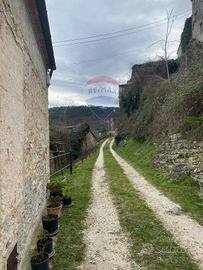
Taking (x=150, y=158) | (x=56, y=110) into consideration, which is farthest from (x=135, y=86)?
(x=150, y=158)

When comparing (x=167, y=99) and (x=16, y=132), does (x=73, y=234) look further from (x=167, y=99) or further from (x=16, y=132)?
(x=167, y=99)

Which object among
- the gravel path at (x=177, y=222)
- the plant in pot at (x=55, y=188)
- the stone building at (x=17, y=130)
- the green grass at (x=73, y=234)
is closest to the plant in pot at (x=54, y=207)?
the green grass at (x=73, y=234)

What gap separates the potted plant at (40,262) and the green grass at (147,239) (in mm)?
1380

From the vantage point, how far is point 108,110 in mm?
62562

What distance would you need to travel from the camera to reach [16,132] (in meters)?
3.80

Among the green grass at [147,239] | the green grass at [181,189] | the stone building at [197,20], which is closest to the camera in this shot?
the green grass at [147,239]

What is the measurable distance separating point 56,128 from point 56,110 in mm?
14160

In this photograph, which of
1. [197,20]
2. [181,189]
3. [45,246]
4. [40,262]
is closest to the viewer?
[40,262]

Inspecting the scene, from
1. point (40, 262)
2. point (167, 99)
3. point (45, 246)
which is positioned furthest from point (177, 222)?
point (167, 99)

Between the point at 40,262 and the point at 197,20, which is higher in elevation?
the point at 197,20

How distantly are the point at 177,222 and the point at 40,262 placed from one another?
3.31 m

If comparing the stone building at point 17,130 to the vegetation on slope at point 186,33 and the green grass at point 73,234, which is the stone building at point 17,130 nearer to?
the green grass at point 73,234

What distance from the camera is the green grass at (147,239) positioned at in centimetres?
457

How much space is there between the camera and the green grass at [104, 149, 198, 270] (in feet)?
15.0
